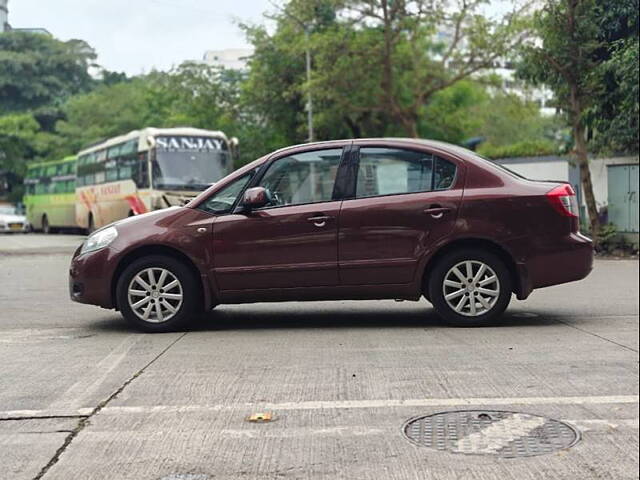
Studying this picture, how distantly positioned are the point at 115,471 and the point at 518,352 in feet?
11.2

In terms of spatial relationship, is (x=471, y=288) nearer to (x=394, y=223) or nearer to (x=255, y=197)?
(x=394, y=223)

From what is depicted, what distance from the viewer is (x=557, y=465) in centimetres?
386

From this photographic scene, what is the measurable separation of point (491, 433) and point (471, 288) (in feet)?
10.8

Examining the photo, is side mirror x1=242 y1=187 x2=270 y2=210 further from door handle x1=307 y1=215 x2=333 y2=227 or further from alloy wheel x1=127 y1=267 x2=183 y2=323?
alloy wheel x1=127 y1=267 x2=183 y2=323

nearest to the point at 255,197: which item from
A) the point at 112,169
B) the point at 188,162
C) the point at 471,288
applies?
the point at 471,288

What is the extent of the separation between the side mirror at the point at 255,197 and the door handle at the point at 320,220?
1.40 feet

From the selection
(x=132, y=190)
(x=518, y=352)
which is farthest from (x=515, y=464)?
(x=132, y=190)

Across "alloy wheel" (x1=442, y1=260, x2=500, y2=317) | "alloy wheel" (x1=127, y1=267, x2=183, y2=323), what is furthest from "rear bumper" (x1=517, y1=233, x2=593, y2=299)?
"alloy wheel" (x1=127, y1=267, x2=183, y2=323)

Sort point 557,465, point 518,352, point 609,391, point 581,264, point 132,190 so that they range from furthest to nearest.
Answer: point 132,190, point 581,264, point 518,352, point 609,391, point 557,465

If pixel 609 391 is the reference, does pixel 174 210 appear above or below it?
above

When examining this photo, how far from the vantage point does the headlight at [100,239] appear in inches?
305

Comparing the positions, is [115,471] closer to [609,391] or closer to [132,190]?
[609,391]

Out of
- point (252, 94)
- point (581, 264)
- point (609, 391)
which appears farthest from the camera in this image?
point (252, 94)

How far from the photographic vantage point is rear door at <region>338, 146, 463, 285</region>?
24.7 feet
